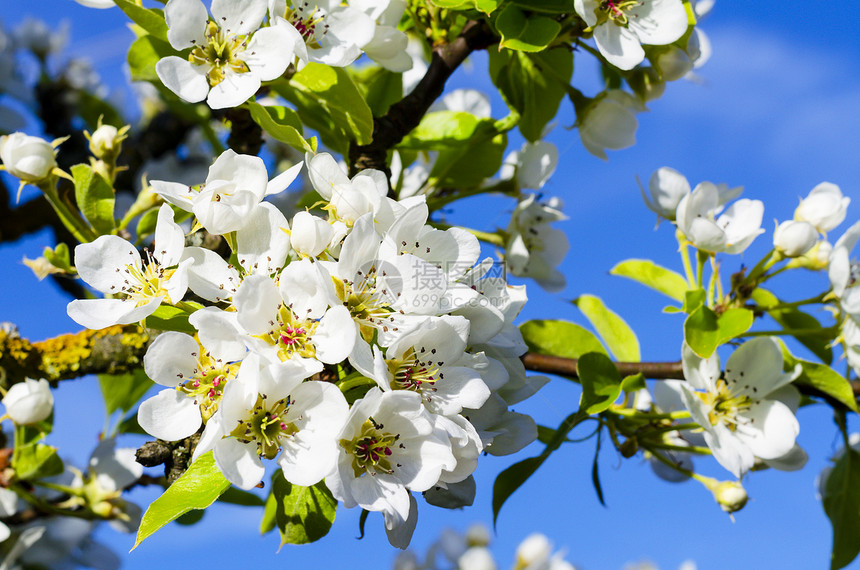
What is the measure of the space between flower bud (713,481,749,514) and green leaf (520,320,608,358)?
0.53 meters

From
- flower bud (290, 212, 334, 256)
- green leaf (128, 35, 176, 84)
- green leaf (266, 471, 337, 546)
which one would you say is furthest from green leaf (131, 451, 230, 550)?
green leaf (128, 35, 176, 84)

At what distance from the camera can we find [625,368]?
1.99m

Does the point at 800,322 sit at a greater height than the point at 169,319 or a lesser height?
lesser

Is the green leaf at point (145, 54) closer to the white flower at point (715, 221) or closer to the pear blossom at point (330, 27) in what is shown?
the pear blossom at point (330, 27)

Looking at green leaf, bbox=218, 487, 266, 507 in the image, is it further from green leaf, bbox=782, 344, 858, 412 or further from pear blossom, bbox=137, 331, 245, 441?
green leaf, bbox=782, 344, 858, 412

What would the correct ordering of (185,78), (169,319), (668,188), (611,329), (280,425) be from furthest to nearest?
(611,329)
(668,188)
(185,78)
(169,319)
(280,425)

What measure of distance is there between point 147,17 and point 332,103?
42cm

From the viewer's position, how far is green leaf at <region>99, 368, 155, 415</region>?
2.34 m

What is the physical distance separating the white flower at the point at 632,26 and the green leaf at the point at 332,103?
0.54 metres

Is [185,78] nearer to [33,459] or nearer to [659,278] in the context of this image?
[33,459]

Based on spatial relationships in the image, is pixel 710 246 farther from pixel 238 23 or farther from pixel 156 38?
pixel 156 38

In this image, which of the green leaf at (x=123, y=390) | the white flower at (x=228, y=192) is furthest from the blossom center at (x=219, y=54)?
the green leaf at (x=123, y=390)

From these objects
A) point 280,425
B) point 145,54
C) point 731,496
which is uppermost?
point 145,54

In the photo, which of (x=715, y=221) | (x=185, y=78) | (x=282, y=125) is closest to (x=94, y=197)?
(x=185, y=78)
